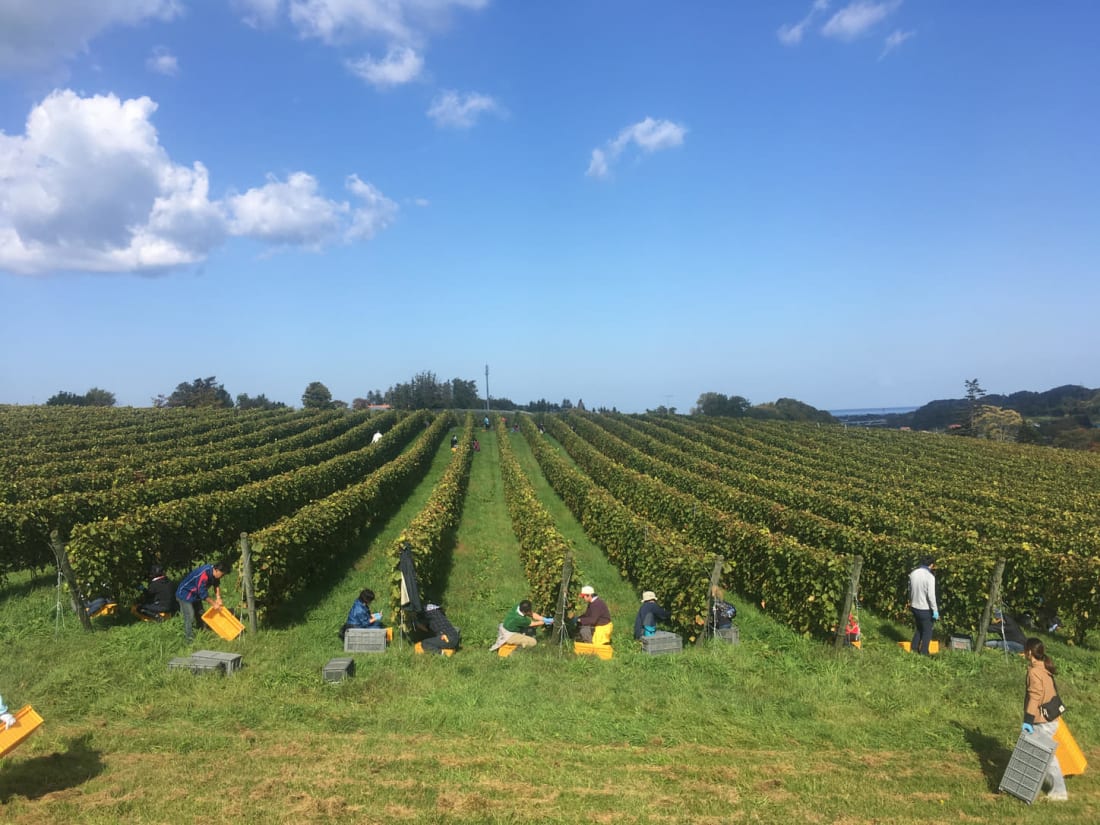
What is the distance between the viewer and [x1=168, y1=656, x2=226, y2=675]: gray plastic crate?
9.00 metres

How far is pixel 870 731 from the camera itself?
26.3 ft

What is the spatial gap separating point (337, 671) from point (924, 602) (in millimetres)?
9601

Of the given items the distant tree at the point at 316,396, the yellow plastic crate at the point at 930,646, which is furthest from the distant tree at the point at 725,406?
the yellow plastic crate at the point at 930,646

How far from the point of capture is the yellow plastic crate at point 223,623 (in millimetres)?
10648

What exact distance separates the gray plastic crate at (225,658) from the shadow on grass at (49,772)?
2080 millimetres

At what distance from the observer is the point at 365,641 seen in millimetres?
10297

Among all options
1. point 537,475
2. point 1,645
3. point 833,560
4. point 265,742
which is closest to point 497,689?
point 265,742

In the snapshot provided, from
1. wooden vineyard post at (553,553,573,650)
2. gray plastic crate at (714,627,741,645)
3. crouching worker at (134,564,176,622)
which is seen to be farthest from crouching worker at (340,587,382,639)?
gray plastic crate at (714,627,741,645)

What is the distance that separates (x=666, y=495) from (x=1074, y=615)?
10273 millimetres

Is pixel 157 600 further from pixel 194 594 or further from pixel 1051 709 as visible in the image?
pixel 1051 709

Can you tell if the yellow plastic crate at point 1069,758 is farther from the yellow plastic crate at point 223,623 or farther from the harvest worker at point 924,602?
the yellow plastic crate at point 223,623

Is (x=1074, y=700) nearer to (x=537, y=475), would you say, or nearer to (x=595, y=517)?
(x=595, y=517)

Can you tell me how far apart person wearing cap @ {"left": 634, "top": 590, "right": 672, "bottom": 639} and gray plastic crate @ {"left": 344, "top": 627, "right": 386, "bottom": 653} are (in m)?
4.43

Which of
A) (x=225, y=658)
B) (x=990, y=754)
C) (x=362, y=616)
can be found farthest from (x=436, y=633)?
(x=990, y=754)
